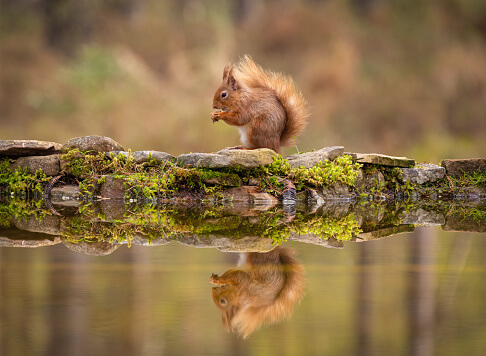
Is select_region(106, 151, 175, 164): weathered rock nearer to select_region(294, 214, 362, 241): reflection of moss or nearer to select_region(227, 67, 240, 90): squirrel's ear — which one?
select_region(227, 67, 240, 90): squirrel's ear

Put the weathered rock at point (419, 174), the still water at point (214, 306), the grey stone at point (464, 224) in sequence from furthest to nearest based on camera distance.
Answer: the weathered rock at point (419, 174) → the grey stone at point (464, 224) → the still water at point (214, 306)

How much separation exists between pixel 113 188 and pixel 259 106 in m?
1.76

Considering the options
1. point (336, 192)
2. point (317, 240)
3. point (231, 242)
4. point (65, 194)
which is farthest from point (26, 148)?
point (317, 240)

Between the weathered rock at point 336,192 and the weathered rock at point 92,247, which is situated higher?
the weathered rock at point 336,192

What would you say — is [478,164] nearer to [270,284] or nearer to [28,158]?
[28,158]

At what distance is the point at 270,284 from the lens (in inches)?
106

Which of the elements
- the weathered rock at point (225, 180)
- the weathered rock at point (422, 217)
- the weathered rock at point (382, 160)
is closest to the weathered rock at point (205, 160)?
the weathered rock at point (225, 180)

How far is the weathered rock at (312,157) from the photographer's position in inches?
283

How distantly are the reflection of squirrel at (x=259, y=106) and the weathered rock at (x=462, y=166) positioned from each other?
2037 mm

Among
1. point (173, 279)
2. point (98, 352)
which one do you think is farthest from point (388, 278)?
point (98, 352)

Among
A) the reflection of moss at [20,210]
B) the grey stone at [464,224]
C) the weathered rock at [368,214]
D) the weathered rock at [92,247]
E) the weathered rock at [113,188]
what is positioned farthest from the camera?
the weathered rock at [113,188]

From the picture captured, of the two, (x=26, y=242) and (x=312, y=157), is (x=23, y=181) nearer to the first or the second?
(x=312, y=157)

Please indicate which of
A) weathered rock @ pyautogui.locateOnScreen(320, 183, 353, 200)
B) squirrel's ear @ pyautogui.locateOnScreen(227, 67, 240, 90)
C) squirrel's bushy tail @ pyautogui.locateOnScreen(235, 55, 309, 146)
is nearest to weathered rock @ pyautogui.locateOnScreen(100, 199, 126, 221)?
squirrel's ear @ pyautogui.locateOnScreen(227, 67, 240, 90)

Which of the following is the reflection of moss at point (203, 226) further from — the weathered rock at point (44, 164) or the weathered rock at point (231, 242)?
the weathered rock at point (44, 164)
